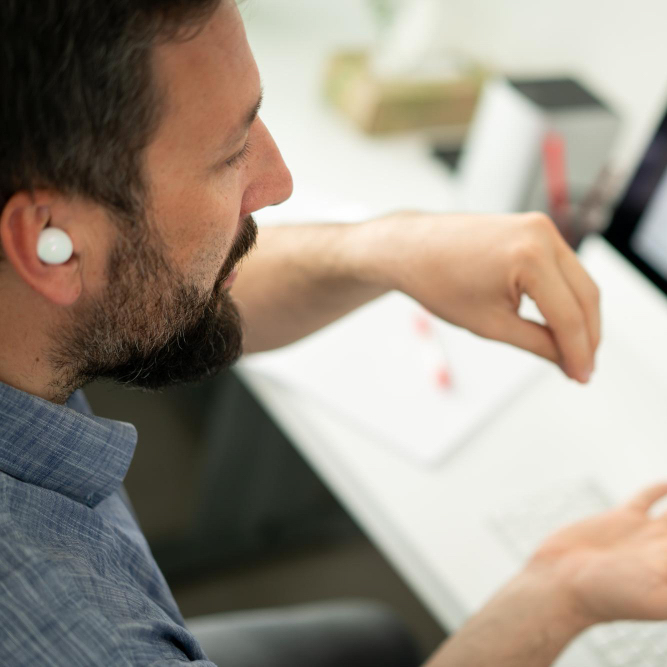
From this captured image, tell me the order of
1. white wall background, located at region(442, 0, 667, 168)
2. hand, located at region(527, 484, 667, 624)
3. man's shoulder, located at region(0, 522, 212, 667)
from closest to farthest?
man's shoulder, located at region(0, 522, 212, 667) → hand, located at region(527, 484, 667, 624) → white wall background, located at region(442, 0, 667, 168)

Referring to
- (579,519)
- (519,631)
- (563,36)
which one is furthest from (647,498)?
(563,36)

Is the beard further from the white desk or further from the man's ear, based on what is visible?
the white desk

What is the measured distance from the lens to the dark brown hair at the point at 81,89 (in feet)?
1.31

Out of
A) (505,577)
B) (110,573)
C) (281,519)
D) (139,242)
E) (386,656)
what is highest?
(139,242)

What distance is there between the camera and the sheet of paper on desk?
847 mm

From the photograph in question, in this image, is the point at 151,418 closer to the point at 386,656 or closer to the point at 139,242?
the point at 386,656

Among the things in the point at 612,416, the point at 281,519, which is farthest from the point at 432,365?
the point at 281,519

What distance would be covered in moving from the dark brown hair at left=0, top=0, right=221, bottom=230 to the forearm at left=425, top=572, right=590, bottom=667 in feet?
1.50

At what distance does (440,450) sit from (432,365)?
126 mm

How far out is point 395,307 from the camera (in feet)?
3.30

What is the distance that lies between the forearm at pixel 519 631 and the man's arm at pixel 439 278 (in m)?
0.19

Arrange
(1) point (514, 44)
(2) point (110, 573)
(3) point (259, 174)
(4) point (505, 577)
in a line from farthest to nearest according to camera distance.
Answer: (1) point (514, 44) < (4) point (505, 577) < (3) point (259, 174) < (2) point (110, 573)

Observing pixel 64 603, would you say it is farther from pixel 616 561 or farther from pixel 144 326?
pixel 616 561

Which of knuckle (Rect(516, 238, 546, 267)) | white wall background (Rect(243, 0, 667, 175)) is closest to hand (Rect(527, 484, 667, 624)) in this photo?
knuckle (Rect(516, 238, 546, 267))
